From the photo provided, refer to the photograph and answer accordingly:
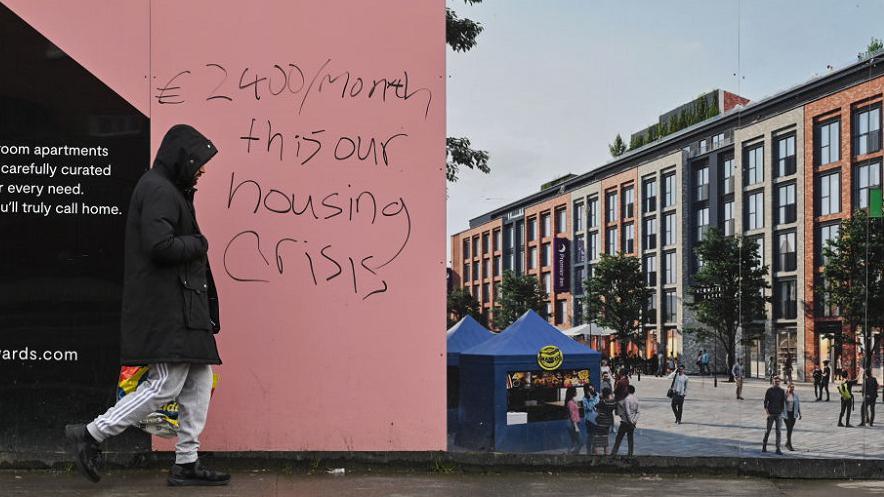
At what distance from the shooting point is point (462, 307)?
5.83 meters

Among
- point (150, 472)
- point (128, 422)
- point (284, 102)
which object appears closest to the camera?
point (128, 422)

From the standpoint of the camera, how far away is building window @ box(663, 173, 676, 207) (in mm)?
5797

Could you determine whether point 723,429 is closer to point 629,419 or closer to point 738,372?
point 738,372

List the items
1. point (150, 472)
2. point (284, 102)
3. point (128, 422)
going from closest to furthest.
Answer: point (128, 422)
point (150, 472)
point (284, 102)

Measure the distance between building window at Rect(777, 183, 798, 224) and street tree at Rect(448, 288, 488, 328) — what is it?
2.04 m

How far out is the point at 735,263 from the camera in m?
5.74

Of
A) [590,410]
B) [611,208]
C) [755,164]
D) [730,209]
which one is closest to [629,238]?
[611,208]

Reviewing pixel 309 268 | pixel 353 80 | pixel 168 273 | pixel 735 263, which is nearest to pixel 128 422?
pixel 168 273

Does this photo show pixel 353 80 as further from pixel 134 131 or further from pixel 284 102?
pixel 134 131

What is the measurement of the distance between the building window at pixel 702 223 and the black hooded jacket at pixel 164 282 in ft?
10.6

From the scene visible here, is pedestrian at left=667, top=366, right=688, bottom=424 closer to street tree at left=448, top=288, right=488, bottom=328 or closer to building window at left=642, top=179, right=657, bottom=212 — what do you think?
building window at left=642, top=179, right=657, bottom=212

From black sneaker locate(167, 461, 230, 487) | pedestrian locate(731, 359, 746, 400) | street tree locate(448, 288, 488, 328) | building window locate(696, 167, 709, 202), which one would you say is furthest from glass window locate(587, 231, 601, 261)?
black sneaker locate(167, 461, 230, 487)

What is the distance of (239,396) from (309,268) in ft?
3.01

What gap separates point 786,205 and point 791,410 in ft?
4.32
